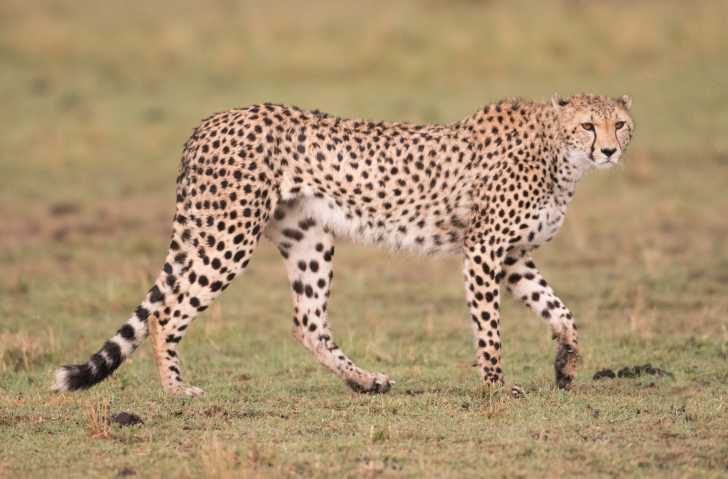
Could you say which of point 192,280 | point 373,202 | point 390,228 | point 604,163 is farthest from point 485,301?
point 192,280

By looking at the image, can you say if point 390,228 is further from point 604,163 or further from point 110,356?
point 110,356

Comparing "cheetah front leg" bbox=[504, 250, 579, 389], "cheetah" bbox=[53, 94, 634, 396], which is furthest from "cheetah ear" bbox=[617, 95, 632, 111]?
"cheetah front leg" bbox=[504, 250, 579, 389]

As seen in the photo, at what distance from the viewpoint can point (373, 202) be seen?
683cm

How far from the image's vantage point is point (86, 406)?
615 cm

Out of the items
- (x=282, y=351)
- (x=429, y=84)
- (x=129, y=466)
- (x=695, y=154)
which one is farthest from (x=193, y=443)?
(x=429, y=84)

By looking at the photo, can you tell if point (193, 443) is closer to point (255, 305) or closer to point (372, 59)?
point (255, 305)

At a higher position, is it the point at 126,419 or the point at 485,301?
the point at 485,301

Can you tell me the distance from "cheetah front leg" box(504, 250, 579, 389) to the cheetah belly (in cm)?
30

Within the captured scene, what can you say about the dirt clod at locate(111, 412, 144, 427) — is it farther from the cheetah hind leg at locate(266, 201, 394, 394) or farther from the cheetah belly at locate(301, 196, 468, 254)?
the cheetah belly at locate(301, 196, 468, 254)

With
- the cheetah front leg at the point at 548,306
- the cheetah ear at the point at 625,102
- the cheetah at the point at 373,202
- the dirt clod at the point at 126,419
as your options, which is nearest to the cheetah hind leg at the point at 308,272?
the cheetah at the point at 373,202

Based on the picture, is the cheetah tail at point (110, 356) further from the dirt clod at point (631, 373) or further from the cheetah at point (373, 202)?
the dirt clod at point (631, 373)

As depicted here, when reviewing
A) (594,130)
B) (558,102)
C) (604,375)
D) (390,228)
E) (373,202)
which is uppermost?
(558,102)

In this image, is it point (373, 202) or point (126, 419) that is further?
point (373, 202)

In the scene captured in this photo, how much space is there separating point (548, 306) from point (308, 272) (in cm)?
118
